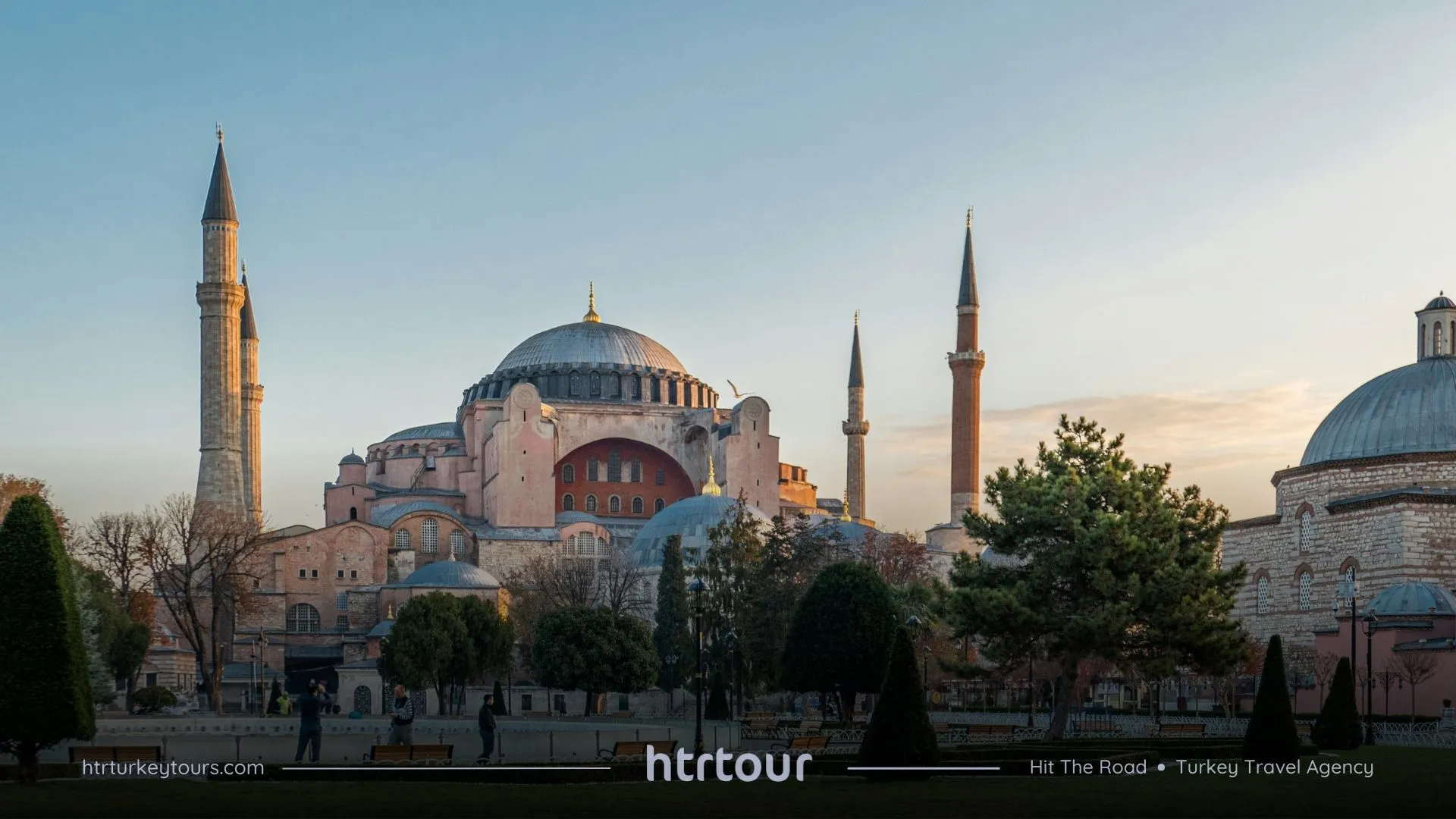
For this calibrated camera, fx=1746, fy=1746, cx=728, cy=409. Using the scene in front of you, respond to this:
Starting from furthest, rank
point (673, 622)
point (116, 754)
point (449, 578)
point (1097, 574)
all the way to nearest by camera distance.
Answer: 1. point (449, 578)
2. point (673, 622)
3. point (1097, 574)
4. point (116, 754)

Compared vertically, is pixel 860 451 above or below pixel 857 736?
A: above

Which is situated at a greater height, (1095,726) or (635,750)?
(635,750)

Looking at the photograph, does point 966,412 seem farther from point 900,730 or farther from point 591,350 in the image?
point 900,730

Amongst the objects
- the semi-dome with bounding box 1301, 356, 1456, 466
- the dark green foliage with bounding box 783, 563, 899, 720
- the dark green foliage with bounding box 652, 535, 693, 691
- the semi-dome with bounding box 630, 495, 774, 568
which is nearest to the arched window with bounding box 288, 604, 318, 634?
the semi-dome with bounding box 630, 495, 774, 568

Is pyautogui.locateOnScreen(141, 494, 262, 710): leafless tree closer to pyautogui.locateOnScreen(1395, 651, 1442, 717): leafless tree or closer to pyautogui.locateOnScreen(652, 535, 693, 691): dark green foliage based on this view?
pyautogui.locateOnScreen(652, 535, 693, 691): dark green foliage

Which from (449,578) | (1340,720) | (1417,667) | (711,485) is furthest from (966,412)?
(1340,720)

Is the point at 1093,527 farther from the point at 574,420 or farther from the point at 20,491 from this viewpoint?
the point at 574,420

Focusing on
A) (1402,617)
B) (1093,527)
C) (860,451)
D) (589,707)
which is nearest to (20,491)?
(589,707)
